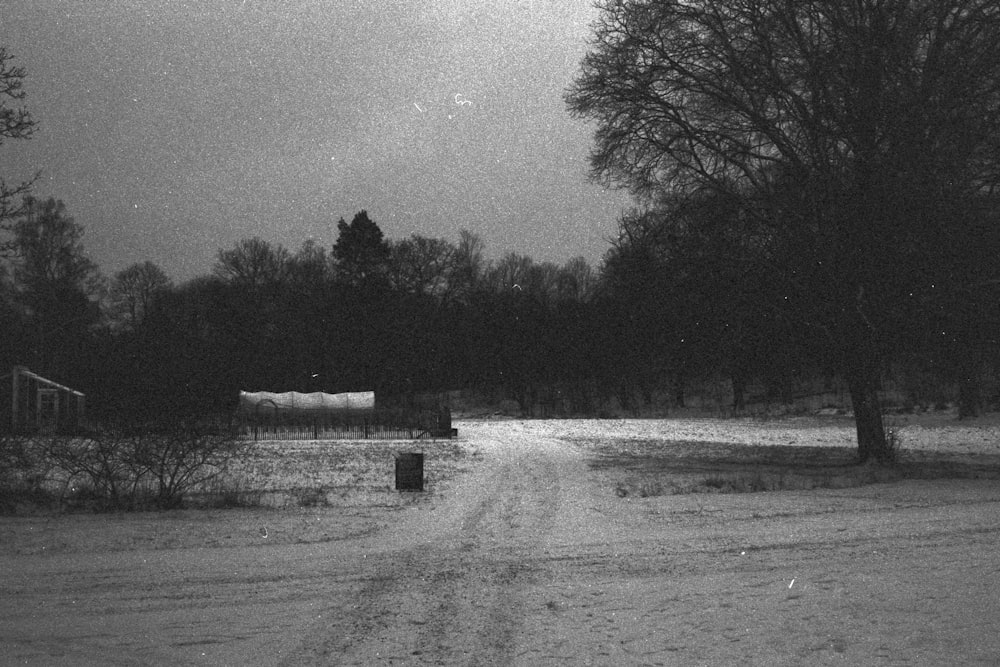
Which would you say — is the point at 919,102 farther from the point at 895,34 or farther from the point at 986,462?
the point at 986,462

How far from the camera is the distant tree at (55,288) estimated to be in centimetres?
5548

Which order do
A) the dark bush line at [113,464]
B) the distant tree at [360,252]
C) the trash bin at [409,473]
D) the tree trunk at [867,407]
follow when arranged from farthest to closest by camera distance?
the distant tree at [360,252] → the tree trunk at [867,407] → the trash bin at [409,473] → the dark bush line at [113,464]

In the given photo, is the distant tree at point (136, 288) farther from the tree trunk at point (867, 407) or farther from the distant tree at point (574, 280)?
the tree trunk at point (867, 407)

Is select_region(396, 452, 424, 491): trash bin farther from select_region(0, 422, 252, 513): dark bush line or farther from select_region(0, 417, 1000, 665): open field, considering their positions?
select_region(0, 422, 252, 513): dark bush line

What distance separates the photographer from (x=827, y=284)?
790 inches

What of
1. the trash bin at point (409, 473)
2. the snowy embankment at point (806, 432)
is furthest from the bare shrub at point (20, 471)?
the snowy embankment at point (806, 432)

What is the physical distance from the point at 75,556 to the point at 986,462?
20.1m

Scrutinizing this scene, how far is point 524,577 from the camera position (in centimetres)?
885

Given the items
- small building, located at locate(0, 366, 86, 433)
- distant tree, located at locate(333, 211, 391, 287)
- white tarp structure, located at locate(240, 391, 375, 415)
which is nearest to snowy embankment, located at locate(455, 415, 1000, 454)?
white tarp structure, located at locate(240, 391, 375, 415)

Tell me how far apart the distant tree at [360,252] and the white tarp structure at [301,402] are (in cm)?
2512

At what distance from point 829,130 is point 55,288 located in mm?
51727

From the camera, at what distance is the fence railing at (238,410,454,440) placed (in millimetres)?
37844

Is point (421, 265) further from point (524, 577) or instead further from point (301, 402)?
point (524, 577)

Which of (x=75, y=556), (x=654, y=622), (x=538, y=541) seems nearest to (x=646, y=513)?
(x=538, y=541)
